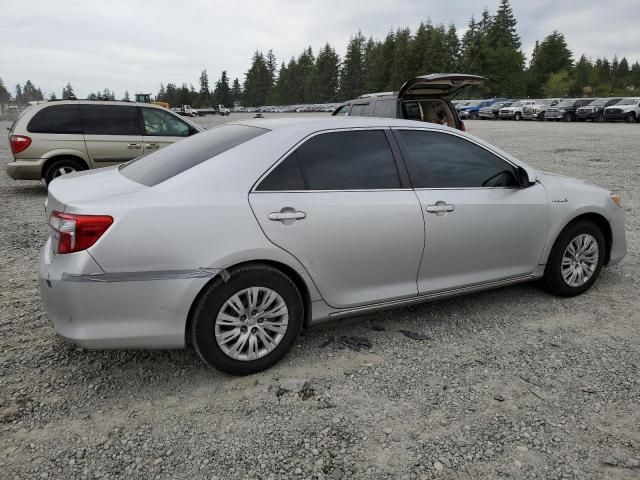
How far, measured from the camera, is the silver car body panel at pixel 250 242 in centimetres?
278

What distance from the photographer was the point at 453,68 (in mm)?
94750

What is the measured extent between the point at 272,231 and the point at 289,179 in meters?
0.37

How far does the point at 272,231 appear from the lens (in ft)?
10.1

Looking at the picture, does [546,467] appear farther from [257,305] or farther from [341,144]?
[341,144]

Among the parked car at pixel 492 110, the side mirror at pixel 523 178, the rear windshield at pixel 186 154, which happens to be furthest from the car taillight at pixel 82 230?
the parked car at pixel 492 110

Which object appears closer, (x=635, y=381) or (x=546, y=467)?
(x=546, y=467)

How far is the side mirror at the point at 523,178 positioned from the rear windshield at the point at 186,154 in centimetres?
203

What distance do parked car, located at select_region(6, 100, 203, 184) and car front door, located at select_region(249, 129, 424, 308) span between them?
22.3 ft

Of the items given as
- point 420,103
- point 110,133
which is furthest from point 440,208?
point 110,133

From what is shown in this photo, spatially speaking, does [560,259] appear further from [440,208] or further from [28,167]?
[28,167]

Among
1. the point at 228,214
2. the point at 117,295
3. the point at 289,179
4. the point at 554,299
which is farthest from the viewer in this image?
the point at 554,299

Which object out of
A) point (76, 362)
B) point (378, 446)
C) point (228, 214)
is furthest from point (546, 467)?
point (76, 362)

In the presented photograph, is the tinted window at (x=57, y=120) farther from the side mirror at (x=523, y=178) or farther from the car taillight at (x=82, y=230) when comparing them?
the side mirror at (x=523, y=178)

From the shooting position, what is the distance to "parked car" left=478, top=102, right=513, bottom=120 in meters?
42.3
